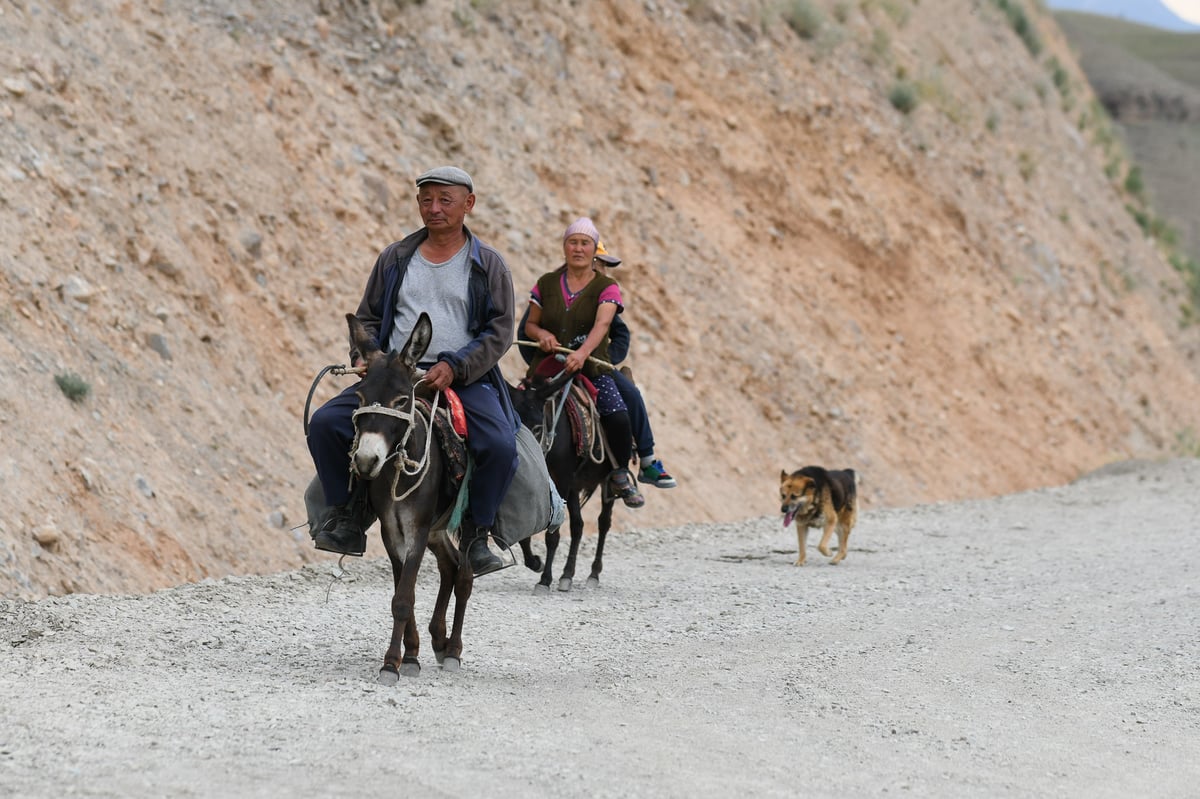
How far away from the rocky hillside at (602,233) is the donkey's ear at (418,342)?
3.79 m

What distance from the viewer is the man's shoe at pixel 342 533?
747cm

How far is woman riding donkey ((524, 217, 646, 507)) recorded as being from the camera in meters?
11.1

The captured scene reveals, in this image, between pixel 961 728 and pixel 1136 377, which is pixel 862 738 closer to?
pixel 961 728

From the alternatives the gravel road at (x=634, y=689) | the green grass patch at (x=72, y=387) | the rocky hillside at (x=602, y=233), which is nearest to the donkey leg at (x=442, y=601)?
the gravel road at (x=634, y=689)

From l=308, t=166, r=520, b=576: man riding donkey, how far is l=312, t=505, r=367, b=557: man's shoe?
5 centimetres

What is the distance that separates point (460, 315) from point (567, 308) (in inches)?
135

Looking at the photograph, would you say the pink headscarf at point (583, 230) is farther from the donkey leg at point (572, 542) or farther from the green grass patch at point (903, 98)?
the green grass patch at point (903, 98)

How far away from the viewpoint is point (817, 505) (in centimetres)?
1397

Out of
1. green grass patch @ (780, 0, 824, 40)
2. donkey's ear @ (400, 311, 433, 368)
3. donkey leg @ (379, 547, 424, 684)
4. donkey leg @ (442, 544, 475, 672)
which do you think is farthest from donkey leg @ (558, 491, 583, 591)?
green grass patch @ (780, 0, 824, 40)

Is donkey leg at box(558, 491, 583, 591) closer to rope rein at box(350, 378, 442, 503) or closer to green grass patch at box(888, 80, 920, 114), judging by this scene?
rope rein at box(350, 378, 442, 503)

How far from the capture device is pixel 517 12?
22.2 meters

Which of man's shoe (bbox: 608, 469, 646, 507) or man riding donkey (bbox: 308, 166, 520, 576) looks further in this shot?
man's shoe (bbox: 608, 469, 646, 507)

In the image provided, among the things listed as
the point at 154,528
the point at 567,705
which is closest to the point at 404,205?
the point at 154,528

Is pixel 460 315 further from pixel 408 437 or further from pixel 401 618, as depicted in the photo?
pixel 401 618
